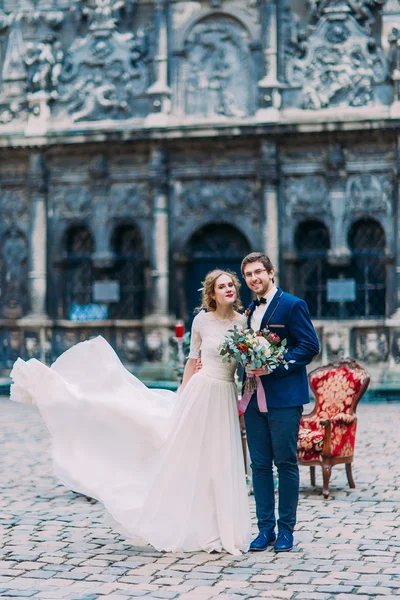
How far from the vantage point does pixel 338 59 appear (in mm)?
21750

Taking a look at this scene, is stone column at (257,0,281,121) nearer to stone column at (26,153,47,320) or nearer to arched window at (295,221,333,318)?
arched window at (295,221,333,318)

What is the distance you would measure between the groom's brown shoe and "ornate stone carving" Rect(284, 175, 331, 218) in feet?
46.7

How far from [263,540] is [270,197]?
47.2 feet

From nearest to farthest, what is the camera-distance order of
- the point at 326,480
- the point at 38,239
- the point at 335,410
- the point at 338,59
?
the point at 326,480, the point at 335,410, the point at 338,59, the point at 38,239

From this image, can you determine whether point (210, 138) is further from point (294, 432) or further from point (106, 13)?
point (294, 432)

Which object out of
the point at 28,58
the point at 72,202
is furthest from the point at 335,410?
the point at 28,58

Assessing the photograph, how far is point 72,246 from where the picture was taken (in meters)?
23.5

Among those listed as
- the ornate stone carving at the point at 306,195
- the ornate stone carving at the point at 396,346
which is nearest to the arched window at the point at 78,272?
the ornate stone carving at the point at 306,195

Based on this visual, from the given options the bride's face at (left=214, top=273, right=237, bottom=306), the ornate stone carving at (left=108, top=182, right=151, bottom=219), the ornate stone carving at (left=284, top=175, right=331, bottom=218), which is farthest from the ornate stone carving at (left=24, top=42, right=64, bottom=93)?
the bride's face at (left=214, top=273, right=237, bottom=306)

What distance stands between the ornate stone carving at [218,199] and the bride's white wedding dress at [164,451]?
13449 mm

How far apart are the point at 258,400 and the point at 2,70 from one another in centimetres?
1716

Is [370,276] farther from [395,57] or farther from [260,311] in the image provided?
[260,311]

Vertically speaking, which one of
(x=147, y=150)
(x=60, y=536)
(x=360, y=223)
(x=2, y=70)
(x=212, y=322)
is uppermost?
(x=2, y=70)

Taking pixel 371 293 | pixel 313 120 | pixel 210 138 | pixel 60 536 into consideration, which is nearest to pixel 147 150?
pixel 210 138
